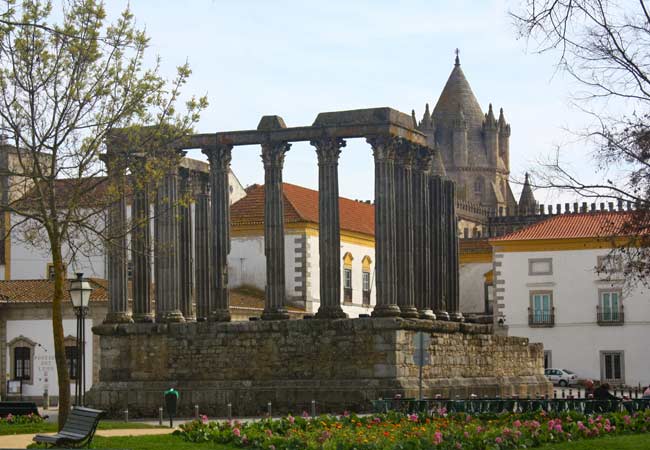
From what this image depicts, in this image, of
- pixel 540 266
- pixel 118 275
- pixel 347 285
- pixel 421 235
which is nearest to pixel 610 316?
pixel 540 266

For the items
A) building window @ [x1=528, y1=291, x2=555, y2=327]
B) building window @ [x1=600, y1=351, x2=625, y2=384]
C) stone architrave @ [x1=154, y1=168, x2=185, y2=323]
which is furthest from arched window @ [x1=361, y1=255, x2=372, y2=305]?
stone architrave @ [x1=154, y1=168, x2=185, y2=323]

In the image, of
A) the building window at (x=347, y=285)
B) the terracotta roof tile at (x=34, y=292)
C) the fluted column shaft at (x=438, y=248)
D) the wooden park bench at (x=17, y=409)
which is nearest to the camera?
the wooden park bench at (x=17, y=409)

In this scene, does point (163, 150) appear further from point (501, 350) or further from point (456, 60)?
point (456, 60)

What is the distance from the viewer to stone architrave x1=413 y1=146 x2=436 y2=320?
136ft

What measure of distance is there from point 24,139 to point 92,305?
26.0m

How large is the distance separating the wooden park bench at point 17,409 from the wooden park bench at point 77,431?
7.95 m

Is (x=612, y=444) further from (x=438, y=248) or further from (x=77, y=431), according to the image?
(x=438, y=248)

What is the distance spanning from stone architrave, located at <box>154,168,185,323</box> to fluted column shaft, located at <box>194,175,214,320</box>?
0.58 metres

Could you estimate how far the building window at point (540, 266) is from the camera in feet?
219

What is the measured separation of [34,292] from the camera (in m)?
57.7

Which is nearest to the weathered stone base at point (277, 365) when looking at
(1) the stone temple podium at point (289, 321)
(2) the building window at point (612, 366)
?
(1) the stone temple podium at point (289, 321)

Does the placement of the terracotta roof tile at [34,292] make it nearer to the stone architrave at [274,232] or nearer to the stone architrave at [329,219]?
the stone architrave at [274,232]

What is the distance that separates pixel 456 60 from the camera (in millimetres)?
134875

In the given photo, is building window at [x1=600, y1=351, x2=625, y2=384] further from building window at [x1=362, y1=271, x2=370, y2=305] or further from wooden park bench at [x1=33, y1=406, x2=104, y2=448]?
wooden park bench at [x1=33, y1=406, x2=104, y2=448]
